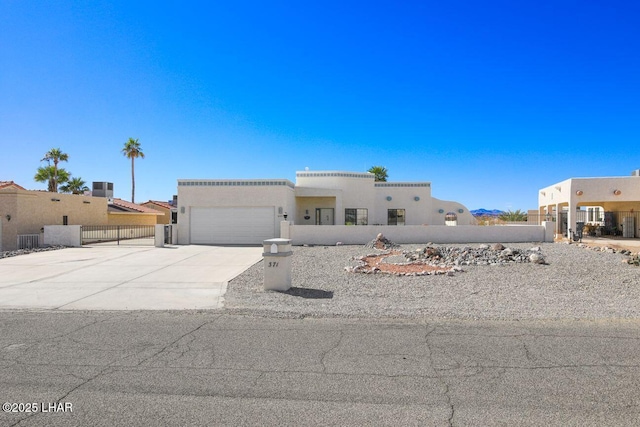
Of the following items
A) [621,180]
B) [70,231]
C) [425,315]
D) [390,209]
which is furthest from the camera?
[390,209]

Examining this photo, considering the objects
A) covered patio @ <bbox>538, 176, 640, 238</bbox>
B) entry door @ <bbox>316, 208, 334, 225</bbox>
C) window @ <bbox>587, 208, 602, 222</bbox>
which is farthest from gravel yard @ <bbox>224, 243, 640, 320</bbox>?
window @ <bbox>587, 208, 602, 222</bbox>

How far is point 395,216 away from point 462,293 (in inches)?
963

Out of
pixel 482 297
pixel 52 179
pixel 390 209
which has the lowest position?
pixel 482 297

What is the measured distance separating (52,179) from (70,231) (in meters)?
24.2

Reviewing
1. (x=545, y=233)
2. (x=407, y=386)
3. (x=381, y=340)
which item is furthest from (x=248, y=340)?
(x=545, y=233)

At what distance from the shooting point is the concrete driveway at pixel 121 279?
369 inches

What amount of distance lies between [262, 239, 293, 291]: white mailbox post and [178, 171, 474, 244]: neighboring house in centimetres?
1528

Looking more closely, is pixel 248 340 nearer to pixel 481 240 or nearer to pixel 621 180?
pixel 481 240

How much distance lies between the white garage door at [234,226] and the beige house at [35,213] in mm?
9144

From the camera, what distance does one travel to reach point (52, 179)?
4431 cm

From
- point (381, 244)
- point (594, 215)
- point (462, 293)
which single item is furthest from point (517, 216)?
point (462, 293)

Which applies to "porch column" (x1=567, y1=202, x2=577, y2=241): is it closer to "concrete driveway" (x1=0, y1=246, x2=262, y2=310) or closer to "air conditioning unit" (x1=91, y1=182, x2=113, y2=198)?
"concrete driveway" (x1=0, y1=246, x2=262, y2=310)

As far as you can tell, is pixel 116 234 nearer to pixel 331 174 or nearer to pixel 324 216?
pixel 324 216

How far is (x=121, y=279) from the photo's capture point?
1268cm
